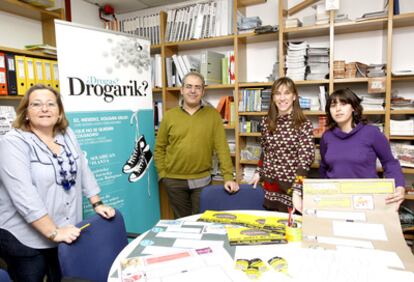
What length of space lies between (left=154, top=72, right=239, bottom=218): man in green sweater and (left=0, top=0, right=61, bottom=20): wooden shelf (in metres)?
1.63

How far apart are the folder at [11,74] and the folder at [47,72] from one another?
10.1 inches

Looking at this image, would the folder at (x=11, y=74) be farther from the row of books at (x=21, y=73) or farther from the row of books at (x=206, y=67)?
the row of books at (x=206, y=67)

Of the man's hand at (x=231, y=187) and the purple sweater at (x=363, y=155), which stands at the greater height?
the purple sweater at (x=363, y=155)

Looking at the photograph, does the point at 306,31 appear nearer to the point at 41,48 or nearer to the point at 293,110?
the point at 293,110

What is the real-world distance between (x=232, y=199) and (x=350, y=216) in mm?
838

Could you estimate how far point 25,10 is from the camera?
2922mm

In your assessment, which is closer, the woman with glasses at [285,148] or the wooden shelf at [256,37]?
the woman with glasses at [285,148]

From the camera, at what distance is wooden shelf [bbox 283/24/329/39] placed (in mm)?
2757

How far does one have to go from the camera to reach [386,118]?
2580 mm

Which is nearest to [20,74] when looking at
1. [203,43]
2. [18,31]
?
[18,31]

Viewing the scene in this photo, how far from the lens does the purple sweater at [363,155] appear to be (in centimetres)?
185

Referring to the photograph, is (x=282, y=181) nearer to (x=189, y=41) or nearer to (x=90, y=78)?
(x=90, y=78)

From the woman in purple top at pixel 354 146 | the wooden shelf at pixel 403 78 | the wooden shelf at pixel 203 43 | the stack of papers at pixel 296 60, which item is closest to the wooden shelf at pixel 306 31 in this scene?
the stack of papers at pixel 296 60

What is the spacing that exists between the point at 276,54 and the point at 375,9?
952 millimetres
